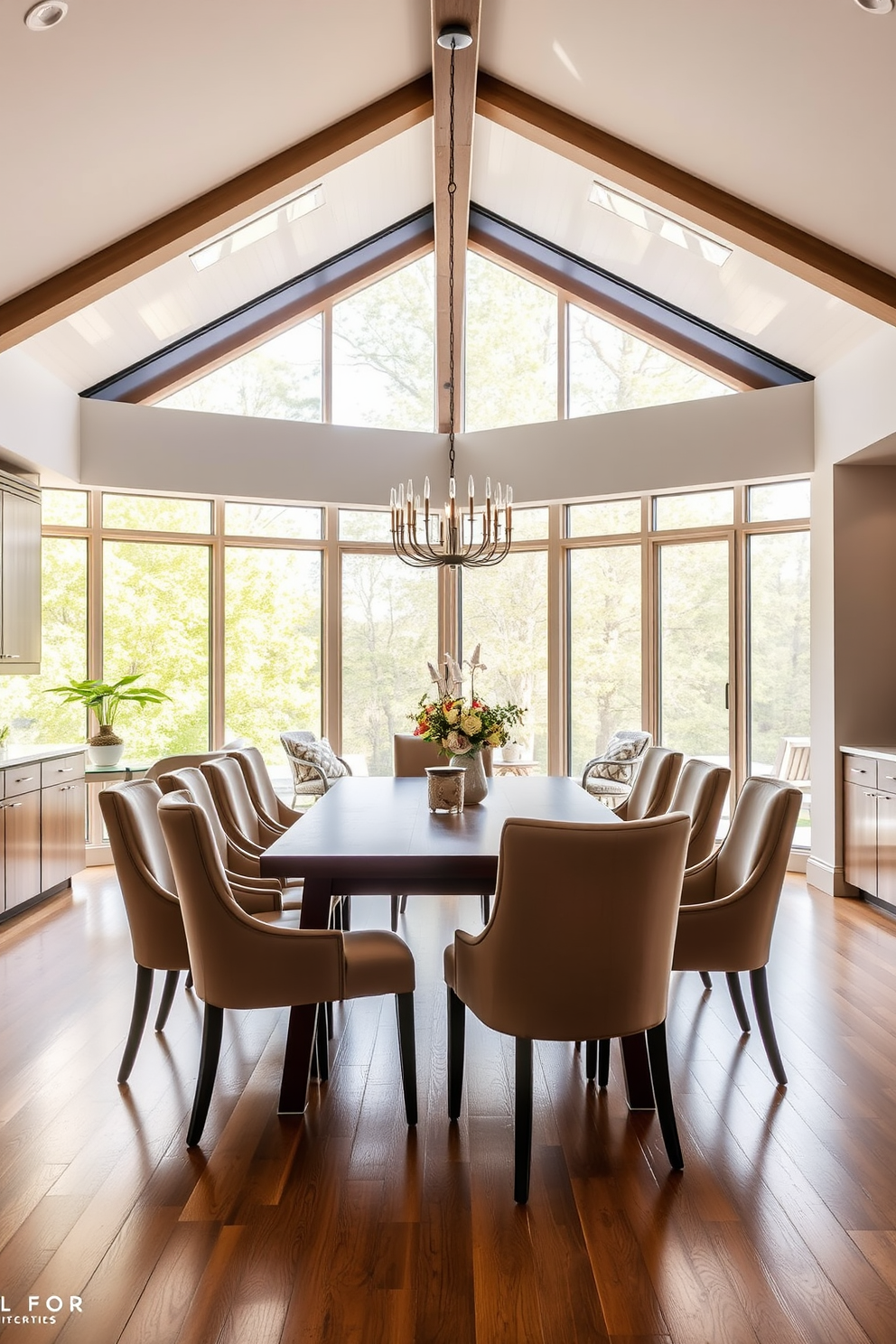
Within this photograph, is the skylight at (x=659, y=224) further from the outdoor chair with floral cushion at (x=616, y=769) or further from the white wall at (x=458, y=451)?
the outdoor chair with floral cushion at (x=616, y=769)

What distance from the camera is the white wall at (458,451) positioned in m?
6.22

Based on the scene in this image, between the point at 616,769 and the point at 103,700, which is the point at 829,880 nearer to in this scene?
the point at 616,769

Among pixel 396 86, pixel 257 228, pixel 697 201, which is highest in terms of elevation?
pixel 396 86

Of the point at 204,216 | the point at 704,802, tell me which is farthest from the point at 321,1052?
the point at 204,216

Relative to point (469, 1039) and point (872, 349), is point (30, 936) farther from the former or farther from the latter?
point (872, 349)

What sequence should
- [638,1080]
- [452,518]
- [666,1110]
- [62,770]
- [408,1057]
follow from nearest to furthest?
[666,1110] < [408,1057] < [638,1080] < [452,518] < [62,770]

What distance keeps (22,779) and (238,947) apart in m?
3.01

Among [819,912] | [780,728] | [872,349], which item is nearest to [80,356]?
[872,349]

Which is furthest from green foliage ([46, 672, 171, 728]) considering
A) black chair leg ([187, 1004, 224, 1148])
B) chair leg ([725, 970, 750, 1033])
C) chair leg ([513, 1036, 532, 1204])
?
chair leg ([513, 1036, 532, 1204])

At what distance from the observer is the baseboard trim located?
5.61 meters

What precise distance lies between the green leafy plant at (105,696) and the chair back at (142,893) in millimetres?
3143

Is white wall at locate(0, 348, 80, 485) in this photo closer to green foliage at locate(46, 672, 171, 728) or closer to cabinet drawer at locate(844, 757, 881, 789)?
green foliage at locate(46, 672, 171, 728)

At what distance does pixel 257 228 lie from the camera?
5.92 metres

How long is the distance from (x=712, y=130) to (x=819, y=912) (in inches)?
162
